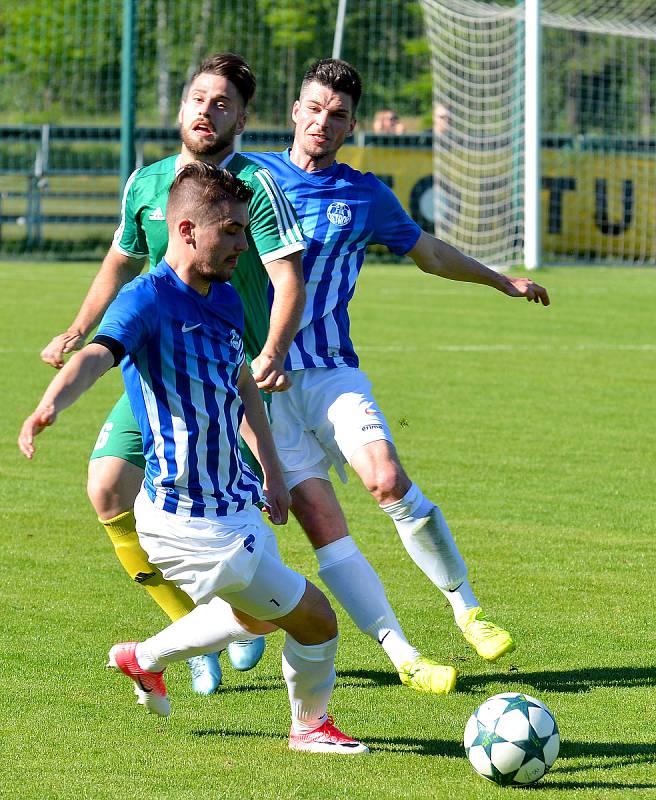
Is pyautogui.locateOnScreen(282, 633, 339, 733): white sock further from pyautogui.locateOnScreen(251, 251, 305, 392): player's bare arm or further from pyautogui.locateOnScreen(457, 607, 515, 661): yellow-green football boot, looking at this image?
pyautogui.locateOnScreen(457, 607, 515, 661): yellow-green football boot

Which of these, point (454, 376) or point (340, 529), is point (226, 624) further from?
point (454, 376)

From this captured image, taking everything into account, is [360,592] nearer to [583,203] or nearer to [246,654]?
[246,654]

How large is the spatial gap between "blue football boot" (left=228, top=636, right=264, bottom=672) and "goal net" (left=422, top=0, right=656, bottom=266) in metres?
16.9

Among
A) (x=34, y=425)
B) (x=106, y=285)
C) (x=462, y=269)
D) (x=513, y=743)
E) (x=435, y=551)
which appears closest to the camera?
(x=34, y=425)

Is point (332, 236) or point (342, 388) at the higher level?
point (332, 236)

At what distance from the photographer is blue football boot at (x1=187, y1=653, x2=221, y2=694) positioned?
4836 mm

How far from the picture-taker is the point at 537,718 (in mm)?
4004

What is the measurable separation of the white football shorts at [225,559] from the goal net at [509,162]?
17816mm

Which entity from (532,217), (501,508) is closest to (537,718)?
(501,508)

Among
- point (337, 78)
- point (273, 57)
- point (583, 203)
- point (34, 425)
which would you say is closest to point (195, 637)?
point (34, 425)

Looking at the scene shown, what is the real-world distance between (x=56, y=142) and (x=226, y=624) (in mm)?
24058

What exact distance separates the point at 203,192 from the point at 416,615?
245 centimetres

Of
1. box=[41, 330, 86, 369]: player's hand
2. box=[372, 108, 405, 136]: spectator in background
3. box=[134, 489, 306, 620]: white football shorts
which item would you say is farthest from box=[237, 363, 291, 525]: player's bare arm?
box=[372, 108, 405, 136]: spectator in background

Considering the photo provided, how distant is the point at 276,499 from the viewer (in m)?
4.46
